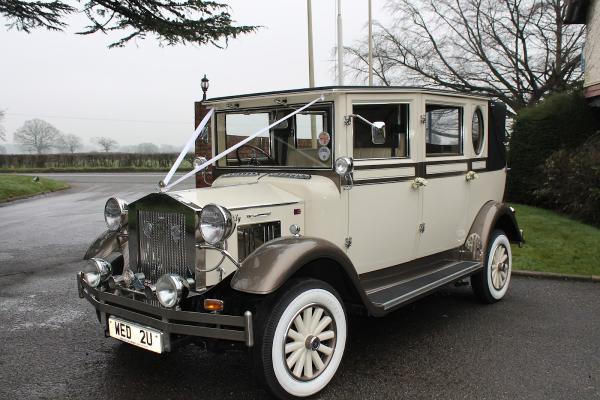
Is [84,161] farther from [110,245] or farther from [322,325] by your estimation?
[322,325]

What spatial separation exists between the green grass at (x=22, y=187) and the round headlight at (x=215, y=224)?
52.6ft

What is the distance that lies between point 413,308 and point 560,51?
18862 millimetres

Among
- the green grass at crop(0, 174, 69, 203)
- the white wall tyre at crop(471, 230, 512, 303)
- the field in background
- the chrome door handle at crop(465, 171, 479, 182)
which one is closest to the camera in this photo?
the chrome door handle at crop(465, 171, 479, 182)

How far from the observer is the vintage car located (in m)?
3.21

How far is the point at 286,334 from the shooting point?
3.23m

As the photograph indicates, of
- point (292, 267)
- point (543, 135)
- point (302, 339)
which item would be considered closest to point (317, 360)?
point (302, 339)

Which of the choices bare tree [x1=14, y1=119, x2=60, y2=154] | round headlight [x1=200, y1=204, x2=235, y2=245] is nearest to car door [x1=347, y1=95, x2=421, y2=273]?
round headlight [x1=200, y1=204, x2=235, y2=245]

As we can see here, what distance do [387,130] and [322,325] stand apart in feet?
5.98

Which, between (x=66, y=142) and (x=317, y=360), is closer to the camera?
(x=317, y=360)

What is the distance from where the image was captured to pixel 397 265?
452cm

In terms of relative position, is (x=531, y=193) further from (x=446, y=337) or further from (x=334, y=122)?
(x=334, y=122)

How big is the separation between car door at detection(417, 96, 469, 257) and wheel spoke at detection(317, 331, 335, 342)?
1468mm

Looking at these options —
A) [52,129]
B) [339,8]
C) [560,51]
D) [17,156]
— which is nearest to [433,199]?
[339,8]

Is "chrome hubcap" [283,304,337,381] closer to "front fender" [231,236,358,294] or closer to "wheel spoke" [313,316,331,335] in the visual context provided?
"wheel spoke" [313,316,331,335]
